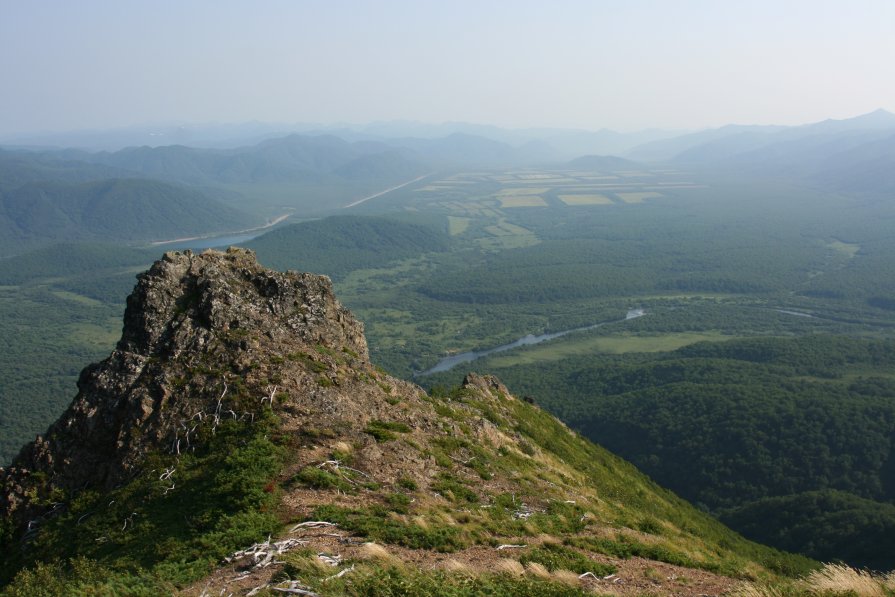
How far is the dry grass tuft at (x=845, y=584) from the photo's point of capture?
1202cm

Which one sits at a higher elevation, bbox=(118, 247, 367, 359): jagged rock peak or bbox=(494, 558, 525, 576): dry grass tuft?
bbox=(118, 247, 367, 359): jagged rock peak

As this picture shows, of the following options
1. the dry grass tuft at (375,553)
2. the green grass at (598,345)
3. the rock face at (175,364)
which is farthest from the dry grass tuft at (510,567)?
the green grass at (598,345)

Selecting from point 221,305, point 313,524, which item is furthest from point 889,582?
point 221,305

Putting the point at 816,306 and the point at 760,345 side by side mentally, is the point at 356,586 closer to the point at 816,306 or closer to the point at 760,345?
the point at 760,345

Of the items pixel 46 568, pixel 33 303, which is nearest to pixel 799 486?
pixel 46 568

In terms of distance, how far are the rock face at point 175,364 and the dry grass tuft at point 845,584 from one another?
55.7ft

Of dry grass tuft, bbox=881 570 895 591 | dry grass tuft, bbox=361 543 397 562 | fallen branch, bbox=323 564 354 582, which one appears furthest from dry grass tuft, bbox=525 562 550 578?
dry grass tuft, bbox=881 570 895 591

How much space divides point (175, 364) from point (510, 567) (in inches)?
580

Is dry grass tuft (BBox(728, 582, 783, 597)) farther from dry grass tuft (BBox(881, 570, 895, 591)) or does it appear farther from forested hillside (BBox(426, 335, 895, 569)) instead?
forested hillside (BBox(426, 335, 895, 569))

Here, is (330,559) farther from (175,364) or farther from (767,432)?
(767,432)

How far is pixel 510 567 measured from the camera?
14.1 m

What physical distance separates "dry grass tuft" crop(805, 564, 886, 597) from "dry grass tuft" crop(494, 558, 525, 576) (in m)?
6.32

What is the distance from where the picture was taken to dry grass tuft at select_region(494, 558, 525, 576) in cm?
1384

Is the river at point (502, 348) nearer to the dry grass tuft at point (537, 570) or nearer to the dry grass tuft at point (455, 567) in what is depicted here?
the dry grass tuft at point (537, 570)
